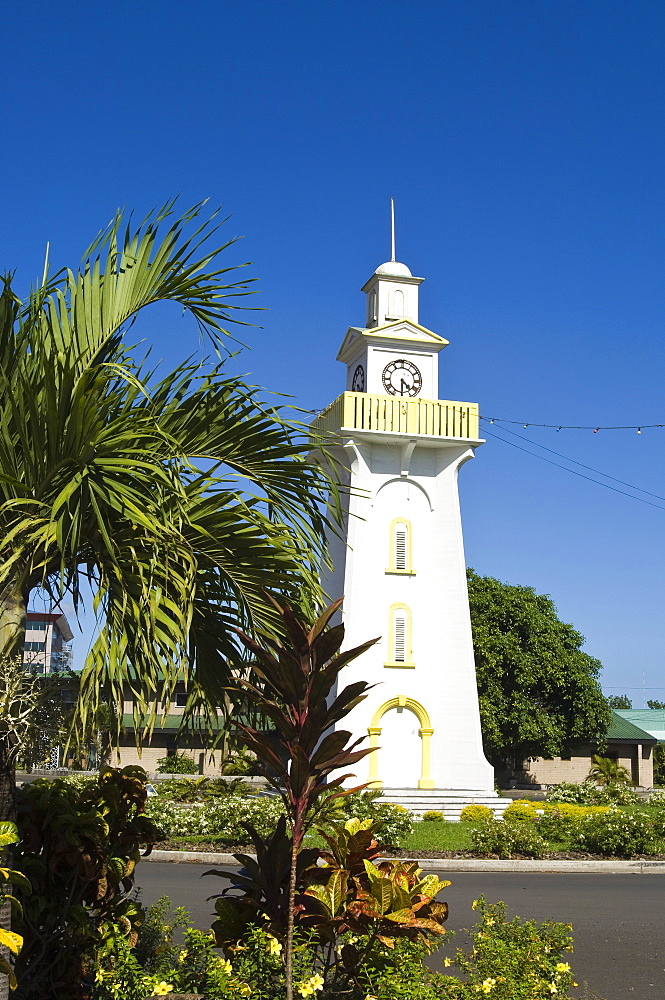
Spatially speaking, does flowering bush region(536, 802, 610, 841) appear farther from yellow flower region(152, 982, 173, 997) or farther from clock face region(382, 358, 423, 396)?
yellow flower region(152, 982, 173, 997)

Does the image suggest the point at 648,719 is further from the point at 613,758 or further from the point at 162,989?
the point at 162,989

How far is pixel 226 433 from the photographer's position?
6859 mm

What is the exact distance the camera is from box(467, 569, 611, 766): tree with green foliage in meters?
41.8

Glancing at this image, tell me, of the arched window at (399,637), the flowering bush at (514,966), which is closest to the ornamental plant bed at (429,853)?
the arched window at (399,637)

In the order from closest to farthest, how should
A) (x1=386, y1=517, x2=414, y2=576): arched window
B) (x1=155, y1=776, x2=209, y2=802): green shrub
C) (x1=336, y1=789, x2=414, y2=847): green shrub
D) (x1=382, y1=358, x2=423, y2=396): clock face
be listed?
(x1=336, y1=789, x2=414, y2=847): green shrub < (x1=155, y1=776, x2=209, y2=802): green shrub < (x1=386, y1=517, x2=414, y2=576): arched window < (x1=382, y1=358, x2=423, y2=396): clock face

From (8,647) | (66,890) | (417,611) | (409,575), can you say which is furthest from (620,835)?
(8,647)

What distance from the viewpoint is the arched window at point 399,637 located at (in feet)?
93.1

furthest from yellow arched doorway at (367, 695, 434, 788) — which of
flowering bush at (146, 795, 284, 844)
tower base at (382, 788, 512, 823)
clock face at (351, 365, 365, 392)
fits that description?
clock face at (351, 365, 365, 392)

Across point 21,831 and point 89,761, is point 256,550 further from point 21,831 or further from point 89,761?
point 21,831

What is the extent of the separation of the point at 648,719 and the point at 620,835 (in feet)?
163

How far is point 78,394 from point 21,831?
303cm

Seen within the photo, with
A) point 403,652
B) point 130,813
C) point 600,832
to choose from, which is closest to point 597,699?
point 403,652

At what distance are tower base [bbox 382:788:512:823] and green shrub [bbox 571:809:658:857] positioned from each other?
7.08 metres

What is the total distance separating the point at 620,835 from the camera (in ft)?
64.4
